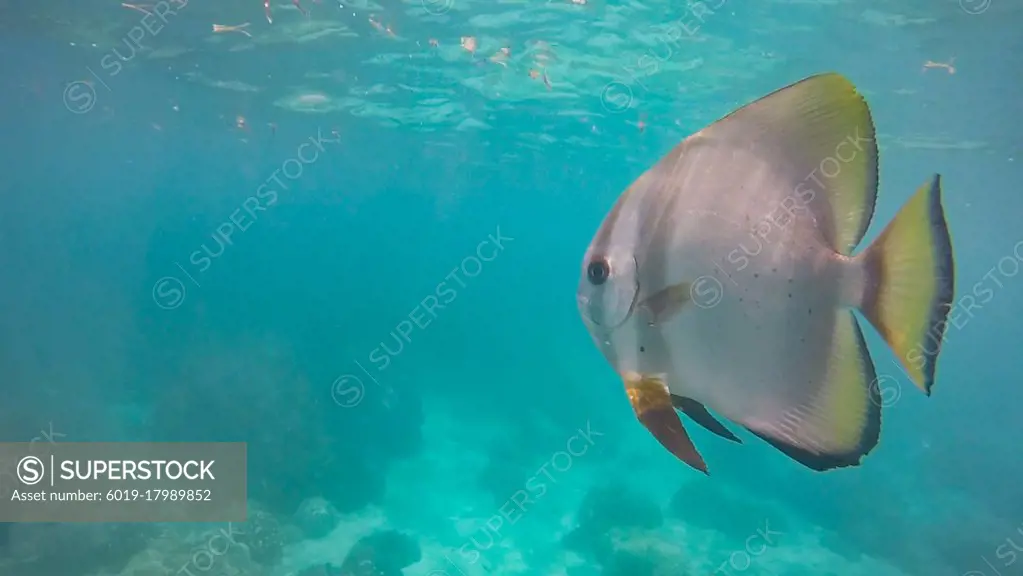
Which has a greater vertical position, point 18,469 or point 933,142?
point 933,142

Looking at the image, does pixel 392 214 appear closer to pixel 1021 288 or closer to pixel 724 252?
pixel 1021 288

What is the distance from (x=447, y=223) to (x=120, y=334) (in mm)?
50175

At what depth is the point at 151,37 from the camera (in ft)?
60.3

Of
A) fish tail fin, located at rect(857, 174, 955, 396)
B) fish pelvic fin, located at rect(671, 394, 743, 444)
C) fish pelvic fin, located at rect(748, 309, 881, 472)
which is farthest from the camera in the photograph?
fish pelvic fin, located at rect(671, 394, 743, 444)

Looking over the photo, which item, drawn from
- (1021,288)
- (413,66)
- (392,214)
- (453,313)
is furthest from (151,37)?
(1021,288)

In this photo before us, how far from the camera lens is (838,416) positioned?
4.06ft

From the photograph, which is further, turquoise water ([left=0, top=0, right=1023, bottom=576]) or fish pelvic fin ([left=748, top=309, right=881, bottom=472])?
turquoise water ([left=0, top=0, right=1023, bottom=576])

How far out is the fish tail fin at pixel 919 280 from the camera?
110cm

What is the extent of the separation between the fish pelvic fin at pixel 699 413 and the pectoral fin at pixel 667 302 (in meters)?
0.18

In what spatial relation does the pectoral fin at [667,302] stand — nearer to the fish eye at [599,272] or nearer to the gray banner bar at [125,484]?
the fish eye at [599,272]

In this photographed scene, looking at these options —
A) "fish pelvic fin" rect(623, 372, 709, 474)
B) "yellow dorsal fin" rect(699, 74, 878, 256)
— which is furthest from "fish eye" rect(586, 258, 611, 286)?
"yellow dorsal fin" rect(699, 74, 878, 256)

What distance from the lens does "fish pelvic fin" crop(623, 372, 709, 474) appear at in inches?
46.4

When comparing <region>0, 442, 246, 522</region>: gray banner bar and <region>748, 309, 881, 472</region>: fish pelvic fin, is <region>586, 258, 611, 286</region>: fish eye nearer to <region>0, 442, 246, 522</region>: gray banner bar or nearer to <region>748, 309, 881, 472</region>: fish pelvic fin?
<region>748, 309, 881, 472</region>: fish pelvic fin

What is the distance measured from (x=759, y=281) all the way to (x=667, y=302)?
0.63ft
